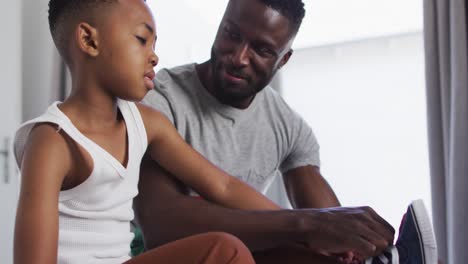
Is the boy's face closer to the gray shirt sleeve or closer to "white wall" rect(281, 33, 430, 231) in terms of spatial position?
the gray shirt sleeve

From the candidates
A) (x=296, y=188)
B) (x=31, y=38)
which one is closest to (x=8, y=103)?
(x=31, y=38)

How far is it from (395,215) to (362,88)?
67 cm

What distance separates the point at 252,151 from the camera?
1.44 m

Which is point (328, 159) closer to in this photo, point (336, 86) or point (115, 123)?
point (336, 86)

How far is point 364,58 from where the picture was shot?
257cm

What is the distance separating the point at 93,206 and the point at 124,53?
270 mm

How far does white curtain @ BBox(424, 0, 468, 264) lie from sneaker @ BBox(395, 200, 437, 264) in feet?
4.48

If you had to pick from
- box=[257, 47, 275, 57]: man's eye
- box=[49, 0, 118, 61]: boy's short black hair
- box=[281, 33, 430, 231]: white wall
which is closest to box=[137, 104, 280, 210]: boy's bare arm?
box=[49, 0, 118, 61]: boy's short black hair

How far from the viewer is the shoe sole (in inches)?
33.2

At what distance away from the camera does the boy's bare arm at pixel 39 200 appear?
26.7 inches

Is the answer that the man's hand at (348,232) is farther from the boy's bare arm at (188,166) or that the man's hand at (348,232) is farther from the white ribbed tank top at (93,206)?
the white ribbed tank top at (93,206)

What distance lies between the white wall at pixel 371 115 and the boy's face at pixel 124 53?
189 centimetres

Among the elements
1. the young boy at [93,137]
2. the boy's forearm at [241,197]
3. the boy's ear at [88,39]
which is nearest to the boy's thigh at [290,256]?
the boy's forearm at [241,197]

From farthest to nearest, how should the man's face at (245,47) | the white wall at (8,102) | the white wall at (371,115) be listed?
the white wall at (371,115), the white wall at (8,102), the man's face at (245,47)
